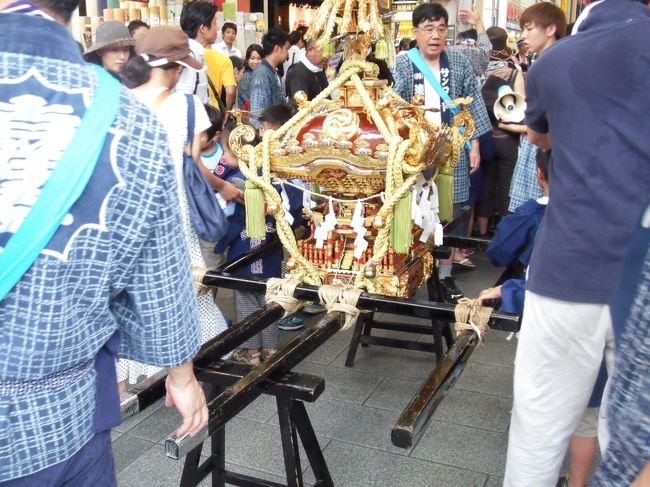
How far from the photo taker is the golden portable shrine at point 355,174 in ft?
8.22

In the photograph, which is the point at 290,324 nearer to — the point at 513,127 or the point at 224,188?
the point at 224,188

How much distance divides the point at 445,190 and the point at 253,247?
977mm

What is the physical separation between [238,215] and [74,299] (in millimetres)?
2107

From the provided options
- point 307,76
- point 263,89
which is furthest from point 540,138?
point 307,76

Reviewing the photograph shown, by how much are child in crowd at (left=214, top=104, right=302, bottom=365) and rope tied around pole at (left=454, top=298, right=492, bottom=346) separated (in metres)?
1.19

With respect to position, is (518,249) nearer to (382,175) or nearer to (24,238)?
(382,175)

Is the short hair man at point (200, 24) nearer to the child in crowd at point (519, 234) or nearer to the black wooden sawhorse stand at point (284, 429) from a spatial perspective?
the child in crowd at point (519, 234)

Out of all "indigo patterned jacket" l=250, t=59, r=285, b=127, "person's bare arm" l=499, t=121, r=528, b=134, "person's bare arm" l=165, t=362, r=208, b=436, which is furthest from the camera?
"indigo patterned jacket" l=250, t=59, r=285, b=127

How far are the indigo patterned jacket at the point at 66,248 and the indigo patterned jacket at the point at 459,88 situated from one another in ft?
9.50

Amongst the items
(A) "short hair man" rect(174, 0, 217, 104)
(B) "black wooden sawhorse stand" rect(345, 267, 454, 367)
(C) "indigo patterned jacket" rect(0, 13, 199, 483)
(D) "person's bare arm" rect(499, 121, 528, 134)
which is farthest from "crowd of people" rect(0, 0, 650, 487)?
(D) "person's bare arm" rect(499, 121, 528, 134)

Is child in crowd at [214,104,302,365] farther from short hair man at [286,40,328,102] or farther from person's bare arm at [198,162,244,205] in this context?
short hair man at [286,40,328,102]

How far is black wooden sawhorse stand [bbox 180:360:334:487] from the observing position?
5.80 feet

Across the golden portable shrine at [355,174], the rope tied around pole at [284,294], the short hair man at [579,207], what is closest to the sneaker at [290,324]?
the golden portable shrine at [355,174]

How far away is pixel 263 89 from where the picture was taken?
532 cm
